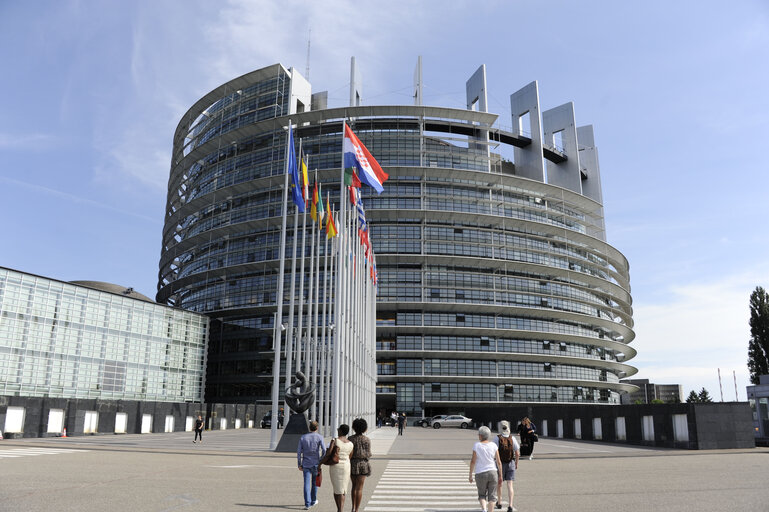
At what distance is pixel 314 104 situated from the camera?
92.3m

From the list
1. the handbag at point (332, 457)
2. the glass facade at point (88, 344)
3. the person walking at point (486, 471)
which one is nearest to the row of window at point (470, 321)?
the glass facade at point (88, 344)

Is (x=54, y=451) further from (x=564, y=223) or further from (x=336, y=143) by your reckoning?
(x=564, y=223)

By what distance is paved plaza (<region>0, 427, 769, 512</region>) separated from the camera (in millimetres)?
11180

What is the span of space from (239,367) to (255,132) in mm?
33976

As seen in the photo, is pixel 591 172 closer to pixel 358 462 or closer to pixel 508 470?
pixel 508 470

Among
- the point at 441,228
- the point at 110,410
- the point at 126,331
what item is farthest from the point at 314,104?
the point at 110,410

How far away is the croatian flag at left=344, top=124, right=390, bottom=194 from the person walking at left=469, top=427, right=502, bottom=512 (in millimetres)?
20695

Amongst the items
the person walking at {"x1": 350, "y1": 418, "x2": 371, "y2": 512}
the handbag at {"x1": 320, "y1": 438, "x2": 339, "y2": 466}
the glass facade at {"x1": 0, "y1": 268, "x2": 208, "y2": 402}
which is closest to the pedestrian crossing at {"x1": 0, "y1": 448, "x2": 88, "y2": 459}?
the handbag at {"x1": 320, "y1": 438, "x2": 339, "y2": 466}

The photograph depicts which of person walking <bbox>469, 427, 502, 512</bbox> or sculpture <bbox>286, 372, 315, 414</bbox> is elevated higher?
sculpture <bbox>286, 372, 315, 414</bbox>

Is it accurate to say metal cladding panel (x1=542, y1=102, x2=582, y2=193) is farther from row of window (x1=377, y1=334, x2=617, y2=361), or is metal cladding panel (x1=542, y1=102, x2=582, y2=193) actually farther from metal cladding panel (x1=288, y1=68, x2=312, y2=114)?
metal cladding panel (x1=288, y1=68, x2=312, y2=114)

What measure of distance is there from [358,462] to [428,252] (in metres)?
70.2

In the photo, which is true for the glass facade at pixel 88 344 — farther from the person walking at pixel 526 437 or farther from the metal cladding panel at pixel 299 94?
the person walking at pixel 526 437

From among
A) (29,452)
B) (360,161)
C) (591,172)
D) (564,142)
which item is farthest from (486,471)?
(591,172)

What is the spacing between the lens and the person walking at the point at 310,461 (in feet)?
36.9
